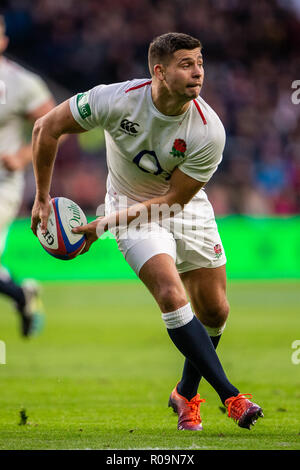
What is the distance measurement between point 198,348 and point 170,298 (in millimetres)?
331

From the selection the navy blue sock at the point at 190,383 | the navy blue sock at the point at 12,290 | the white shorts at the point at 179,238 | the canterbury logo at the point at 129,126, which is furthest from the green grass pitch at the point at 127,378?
the canterbury logo at the point at 129,126

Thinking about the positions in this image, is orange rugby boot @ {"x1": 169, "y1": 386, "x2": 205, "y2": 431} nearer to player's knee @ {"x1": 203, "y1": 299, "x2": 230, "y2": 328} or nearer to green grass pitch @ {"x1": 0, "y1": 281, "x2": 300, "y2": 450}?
green grass pitch @ {"x1": 0, "y1": 281, "x2": 300, "y2": 450}

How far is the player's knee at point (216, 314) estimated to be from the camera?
553 cm

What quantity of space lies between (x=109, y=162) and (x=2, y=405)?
1.96m

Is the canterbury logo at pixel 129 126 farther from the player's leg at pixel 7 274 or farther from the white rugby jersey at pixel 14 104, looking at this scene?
the player's leg at pixel 7 274

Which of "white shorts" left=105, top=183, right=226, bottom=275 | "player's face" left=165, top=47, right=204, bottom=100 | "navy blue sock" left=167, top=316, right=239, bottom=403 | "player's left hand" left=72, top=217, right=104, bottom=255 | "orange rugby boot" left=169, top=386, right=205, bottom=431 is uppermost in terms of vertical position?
"player's face" left=165, top=47, right=204, bottom=100

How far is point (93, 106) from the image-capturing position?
512 cm

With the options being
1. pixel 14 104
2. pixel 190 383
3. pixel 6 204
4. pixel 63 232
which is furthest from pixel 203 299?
pixel 14 104

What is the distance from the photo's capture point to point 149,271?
5000 mm

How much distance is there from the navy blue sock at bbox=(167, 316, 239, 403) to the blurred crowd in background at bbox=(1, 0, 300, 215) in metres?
13.5

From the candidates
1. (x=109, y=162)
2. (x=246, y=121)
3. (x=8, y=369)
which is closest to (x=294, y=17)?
(x=246, y=121)

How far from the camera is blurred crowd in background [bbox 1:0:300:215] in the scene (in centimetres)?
1873

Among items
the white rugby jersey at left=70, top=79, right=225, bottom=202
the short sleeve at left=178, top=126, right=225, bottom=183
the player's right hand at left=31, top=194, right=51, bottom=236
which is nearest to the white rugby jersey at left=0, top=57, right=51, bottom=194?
the player's right hand at left=31, top=194, right=51, bottom=236
